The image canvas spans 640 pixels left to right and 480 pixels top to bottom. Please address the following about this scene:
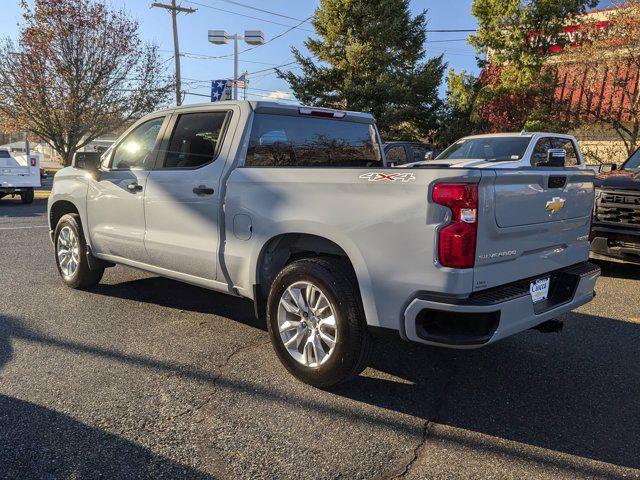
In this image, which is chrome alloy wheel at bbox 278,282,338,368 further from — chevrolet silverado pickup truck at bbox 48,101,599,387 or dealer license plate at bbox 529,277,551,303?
dealer license plate at bbox 529,277,551,303

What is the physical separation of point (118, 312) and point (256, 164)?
6.74 feet

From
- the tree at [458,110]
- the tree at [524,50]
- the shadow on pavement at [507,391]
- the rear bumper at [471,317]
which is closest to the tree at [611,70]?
the tree at [524,50]

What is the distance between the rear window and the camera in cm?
417

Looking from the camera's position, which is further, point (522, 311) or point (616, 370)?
point (616, 370)

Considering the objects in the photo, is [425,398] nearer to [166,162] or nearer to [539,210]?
[539,210]

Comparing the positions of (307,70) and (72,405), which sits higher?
(307,70)

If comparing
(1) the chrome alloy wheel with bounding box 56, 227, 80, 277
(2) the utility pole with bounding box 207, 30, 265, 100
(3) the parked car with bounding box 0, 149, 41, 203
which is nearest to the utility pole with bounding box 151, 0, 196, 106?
(2) the utility pole with bounding box 207, 30, 265, 100

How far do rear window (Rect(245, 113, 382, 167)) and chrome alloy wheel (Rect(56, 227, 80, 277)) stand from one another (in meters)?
2.59

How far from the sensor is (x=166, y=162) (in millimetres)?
4594

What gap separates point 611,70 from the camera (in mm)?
15797

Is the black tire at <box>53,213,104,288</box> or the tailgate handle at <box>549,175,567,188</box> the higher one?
the tailgate handle at <box>549,175,567,188</box>

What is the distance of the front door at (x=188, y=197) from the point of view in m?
4.11

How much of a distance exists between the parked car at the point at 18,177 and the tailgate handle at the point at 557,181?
49.3 ft

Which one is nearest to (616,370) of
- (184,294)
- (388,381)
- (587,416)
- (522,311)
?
(587,416)
